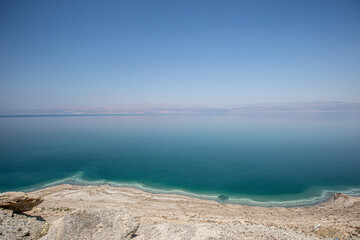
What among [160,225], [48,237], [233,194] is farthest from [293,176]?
[48,237]

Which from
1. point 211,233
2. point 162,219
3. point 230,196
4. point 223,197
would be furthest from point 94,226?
point 230,196

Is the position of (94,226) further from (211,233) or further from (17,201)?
(211,233)

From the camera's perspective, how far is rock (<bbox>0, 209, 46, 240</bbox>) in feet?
25.4

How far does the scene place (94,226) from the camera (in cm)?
807

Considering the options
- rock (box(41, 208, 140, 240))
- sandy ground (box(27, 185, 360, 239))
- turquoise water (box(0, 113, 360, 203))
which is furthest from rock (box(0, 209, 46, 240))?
turquoise water (box(0, 113, 360, 203))

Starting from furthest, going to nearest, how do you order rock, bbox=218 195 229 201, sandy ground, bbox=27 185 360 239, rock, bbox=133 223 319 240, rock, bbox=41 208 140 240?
rock, bbox=218 195 229 201 → sandy ground, bbox=27 185 360 239 → rock, bbox=133 223 319 240 → rock, bbox=41 208 140 240

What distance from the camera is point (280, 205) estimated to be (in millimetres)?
17281

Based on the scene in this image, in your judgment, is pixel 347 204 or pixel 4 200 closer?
pixel 4 200

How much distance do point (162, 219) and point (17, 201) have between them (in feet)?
27.7

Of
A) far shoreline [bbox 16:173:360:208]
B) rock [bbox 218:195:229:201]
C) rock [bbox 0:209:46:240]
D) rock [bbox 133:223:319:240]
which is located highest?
rock [bbox 0:209:46:240]

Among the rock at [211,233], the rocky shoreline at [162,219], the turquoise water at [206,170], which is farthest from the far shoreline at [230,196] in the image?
the rock at [211,233]

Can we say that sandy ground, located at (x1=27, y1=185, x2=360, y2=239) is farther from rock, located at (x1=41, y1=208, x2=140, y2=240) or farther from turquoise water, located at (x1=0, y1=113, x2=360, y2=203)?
turquoise water, located at (x1=0, y1=113, x2=360, y2=203)

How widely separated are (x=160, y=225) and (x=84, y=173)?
71.1 ft

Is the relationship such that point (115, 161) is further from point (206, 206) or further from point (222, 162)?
point (206, 206)
